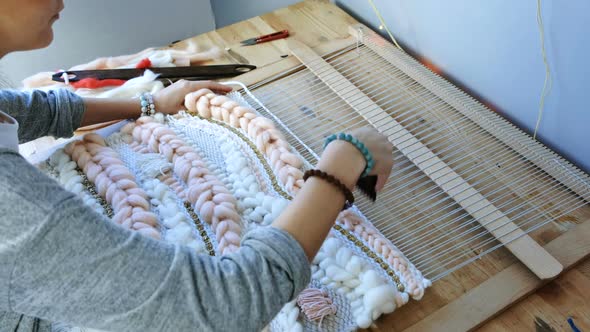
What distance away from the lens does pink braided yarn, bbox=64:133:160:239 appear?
95 cm

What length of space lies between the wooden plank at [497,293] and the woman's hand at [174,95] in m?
0.68

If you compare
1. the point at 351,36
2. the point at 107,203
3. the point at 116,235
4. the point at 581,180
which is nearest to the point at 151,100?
the point at 107,203

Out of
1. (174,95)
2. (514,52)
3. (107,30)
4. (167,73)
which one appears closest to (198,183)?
(174,95)

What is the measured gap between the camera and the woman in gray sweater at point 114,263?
1.82 feet

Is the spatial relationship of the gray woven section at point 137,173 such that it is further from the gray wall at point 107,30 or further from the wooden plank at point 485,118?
the gray wall at point 107,30

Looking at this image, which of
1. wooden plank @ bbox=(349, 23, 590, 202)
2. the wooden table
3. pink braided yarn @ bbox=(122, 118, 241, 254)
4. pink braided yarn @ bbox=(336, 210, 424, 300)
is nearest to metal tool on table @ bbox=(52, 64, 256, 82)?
the wooden table

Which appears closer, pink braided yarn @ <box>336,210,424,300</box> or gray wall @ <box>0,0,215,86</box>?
pink braided yarn @ <box>336,210,424,300</box>

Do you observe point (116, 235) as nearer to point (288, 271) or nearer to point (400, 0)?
point (288, 271)

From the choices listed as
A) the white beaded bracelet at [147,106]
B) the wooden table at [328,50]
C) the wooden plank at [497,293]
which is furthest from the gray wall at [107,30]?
the wooden plank at [497,293]

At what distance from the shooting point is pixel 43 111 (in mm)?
1068

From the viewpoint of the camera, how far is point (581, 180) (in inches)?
38.8

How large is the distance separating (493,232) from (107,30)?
60.9 inches

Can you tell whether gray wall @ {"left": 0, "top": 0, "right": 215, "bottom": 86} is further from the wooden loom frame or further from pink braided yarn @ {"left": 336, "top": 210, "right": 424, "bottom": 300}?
pink braided yarn @ {"left": 336, "top": 210, "right": 424, "bottom": 300}

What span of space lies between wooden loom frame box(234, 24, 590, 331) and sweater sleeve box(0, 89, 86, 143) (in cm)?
40
